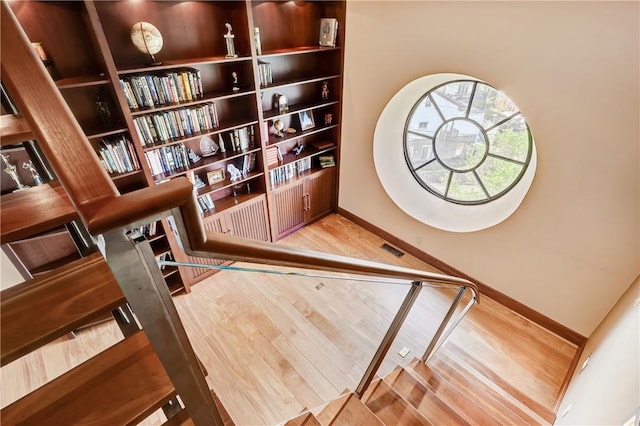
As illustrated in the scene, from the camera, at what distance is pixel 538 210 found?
8.66ft

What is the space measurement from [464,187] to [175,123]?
325cm

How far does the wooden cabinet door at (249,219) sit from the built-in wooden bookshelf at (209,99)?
14mm

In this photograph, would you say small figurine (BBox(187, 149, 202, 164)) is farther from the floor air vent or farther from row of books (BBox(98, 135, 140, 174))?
the floor air vent

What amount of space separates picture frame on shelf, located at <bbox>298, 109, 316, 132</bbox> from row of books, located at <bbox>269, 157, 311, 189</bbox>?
1.31 ft

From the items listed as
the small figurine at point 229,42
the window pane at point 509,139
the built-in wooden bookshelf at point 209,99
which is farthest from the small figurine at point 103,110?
the window pane at point 509,139

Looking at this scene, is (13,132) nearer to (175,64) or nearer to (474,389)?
(175,64)

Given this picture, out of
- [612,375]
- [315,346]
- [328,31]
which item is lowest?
[315,346]

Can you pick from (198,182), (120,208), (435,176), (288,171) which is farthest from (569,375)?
(198,182)

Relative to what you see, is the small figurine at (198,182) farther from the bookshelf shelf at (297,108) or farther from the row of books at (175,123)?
the bookshelf shelf at (297,108)

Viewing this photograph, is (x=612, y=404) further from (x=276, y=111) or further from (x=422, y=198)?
(x=276, y=111)

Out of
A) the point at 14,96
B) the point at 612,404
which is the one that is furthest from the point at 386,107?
the point at 14,96

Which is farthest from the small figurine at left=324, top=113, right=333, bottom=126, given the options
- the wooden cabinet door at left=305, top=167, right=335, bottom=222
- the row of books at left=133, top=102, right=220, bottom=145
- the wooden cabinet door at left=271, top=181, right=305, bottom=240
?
the row of books at left=133, top=102, right=220, bottom=145

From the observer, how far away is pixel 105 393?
2.23 feet

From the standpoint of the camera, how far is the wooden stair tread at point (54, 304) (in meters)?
0.55
